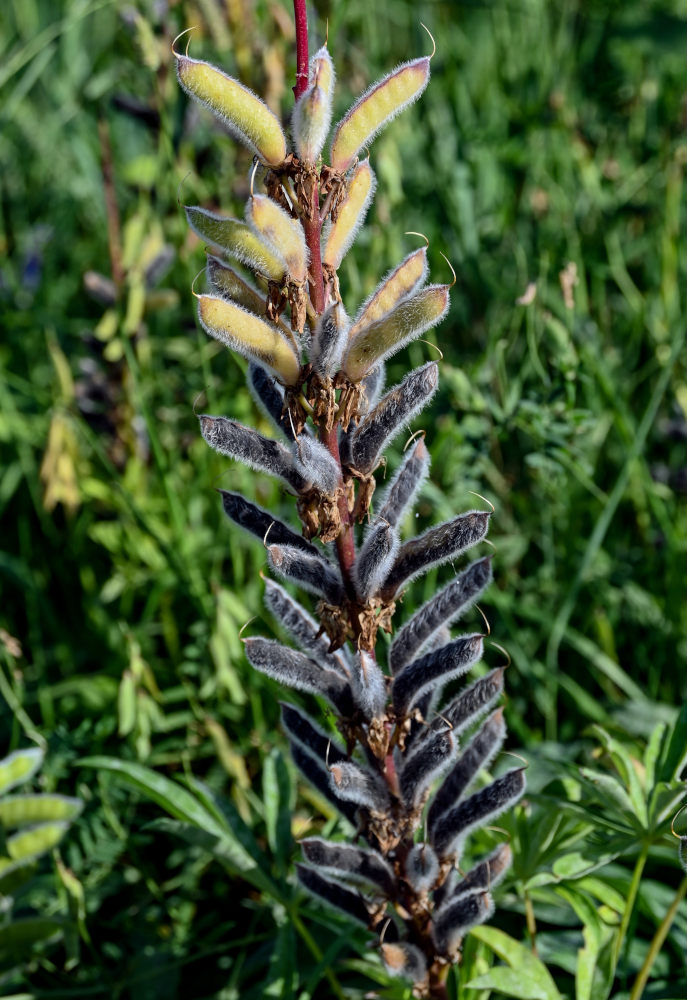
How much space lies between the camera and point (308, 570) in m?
1.45

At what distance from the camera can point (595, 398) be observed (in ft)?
9.94

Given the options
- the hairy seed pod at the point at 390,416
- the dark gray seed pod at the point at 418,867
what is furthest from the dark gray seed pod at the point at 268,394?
the dark gray seed pod at the point at 418,867

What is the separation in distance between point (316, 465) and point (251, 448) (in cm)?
11

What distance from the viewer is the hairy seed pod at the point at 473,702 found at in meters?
1.58

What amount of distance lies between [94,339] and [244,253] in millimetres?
2050

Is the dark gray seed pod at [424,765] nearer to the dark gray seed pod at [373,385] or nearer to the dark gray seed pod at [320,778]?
the dark gray seed pod at [320,778]

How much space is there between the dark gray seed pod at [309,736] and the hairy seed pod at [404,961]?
0.98 feet

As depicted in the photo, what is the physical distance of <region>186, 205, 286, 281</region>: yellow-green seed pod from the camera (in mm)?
1309

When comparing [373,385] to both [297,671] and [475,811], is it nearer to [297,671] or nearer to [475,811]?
[297,671]

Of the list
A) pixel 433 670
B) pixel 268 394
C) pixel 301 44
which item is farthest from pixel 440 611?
pixel 301 44

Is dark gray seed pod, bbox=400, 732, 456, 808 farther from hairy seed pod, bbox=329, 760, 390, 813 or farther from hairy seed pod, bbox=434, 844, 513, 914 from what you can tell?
hairy seed pod, bbox=434, 844, 513, 914

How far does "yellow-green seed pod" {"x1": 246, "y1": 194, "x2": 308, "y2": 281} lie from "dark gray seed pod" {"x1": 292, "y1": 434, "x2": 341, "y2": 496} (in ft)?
0.71

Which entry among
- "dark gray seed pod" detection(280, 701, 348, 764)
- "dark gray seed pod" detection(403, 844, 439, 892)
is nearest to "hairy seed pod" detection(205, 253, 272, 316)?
"dark gray seed pod" detection(280, 701, 348, 764)

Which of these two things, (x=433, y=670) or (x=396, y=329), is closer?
(x=396, y=329)
